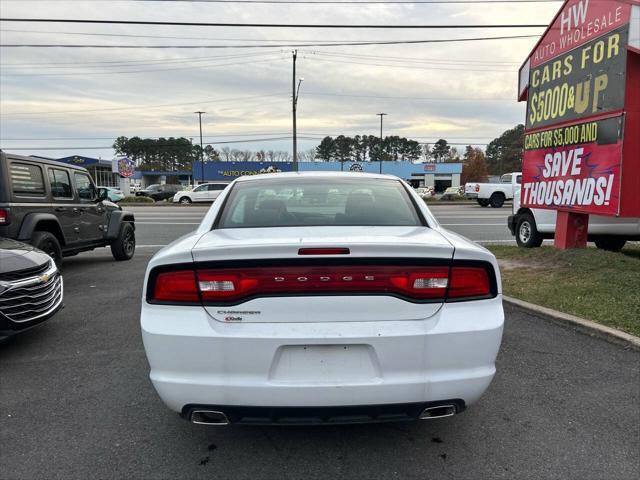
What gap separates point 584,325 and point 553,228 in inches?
212

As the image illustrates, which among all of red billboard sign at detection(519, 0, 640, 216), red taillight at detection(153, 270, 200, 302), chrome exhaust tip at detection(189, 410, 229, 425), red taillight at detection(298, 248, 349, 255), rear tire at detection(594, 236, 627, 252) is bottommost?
rear tire at detection(594, 236, 627, 252)

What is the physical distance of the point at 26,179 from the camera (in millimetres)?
7004

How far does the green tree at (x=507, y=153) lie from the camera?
98.7 m

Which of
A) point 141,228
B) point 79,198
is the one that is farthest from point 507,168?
point 79,198

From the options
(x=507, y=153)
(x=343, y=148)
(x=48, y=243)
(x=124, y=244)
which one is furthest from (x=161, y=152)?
(x=48, y=243)

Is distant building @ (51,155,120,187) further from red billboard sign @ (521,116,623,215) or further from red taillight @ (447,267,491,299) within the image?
red taillight @ (447,267,491,299)

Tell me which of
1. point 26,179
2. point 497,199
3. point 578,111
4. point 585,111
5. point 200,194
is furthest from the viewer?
point 200,194

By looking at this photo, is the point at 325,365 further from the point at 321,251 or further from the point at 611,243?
the point at 611,243

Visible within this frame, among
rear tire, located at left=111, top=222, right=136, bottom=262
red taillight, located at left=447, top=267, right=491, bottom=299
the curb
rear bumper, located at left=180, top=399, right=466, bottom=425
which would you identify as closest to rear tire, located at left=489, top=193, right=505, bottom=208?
rear tire, located at left=111, top=222, right=136, bottom=262

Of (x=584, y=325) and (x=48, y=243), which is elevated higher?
(x=48, y=243)

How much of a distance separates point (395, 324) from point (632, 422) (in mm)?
1978

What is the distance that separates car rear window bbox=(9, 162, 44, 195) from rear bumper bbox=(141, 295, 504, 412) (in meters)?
5.68

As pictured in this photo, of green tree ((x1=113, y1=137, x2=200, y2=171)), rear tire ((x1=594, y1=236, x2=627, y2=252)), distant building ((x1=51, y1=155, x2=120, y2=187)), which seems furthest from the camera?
green tree ((x1=113, y1=137, x2=200, y2=171))

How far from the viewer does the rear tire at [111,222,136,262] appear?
31.4 feet
